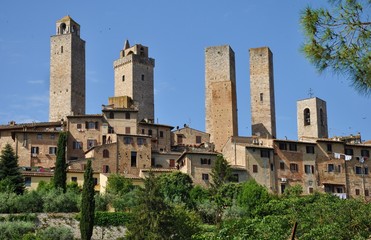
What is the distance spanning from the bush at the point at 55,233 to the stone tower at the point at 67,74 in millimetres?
28748

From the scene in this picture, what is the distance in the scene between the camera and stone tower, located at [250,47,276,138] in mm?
66706

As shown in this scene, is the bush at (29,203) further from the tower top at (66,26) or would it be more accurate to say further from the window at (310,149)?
the tower top at (66,26)

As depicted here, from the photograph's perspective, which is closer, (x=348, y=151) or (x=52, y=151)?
(x=52, y=151)

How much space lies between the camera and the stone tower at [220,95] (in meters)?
65.8

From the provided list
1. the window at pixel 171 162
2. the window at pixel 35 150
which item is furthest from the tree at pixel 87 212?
the window at pixel 171 162

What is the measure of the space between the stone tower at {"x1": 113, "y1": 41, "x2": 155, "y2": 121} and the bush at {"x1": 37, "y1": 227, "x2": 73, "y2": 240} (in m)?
30.6

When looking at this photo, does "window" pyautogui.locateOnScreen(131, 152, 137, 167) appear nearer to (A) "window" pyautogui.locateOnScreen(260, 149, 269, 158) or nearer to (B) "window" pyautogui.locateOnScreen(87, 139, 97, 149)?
(B) "window" pyautogui.locateOnScreen(87, 139, 97, 149)

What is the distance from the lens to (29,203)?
4281 centimetres

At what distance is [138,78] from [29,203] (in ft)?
104

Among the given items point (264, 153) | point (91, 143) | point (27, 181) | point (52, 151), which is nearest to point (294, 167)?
point (264, 153)

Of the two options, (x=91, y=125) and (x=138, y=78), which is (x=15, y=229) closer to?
(x=91, y=125)

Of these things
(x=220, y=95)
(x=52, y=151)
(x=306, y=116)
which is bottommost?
(x=52, y=151)

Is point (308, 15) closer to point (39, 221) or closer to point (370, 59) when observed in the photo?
point (370, 59)

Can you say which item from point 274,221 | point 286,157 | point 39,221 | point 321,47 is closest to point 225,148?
point 286,157
